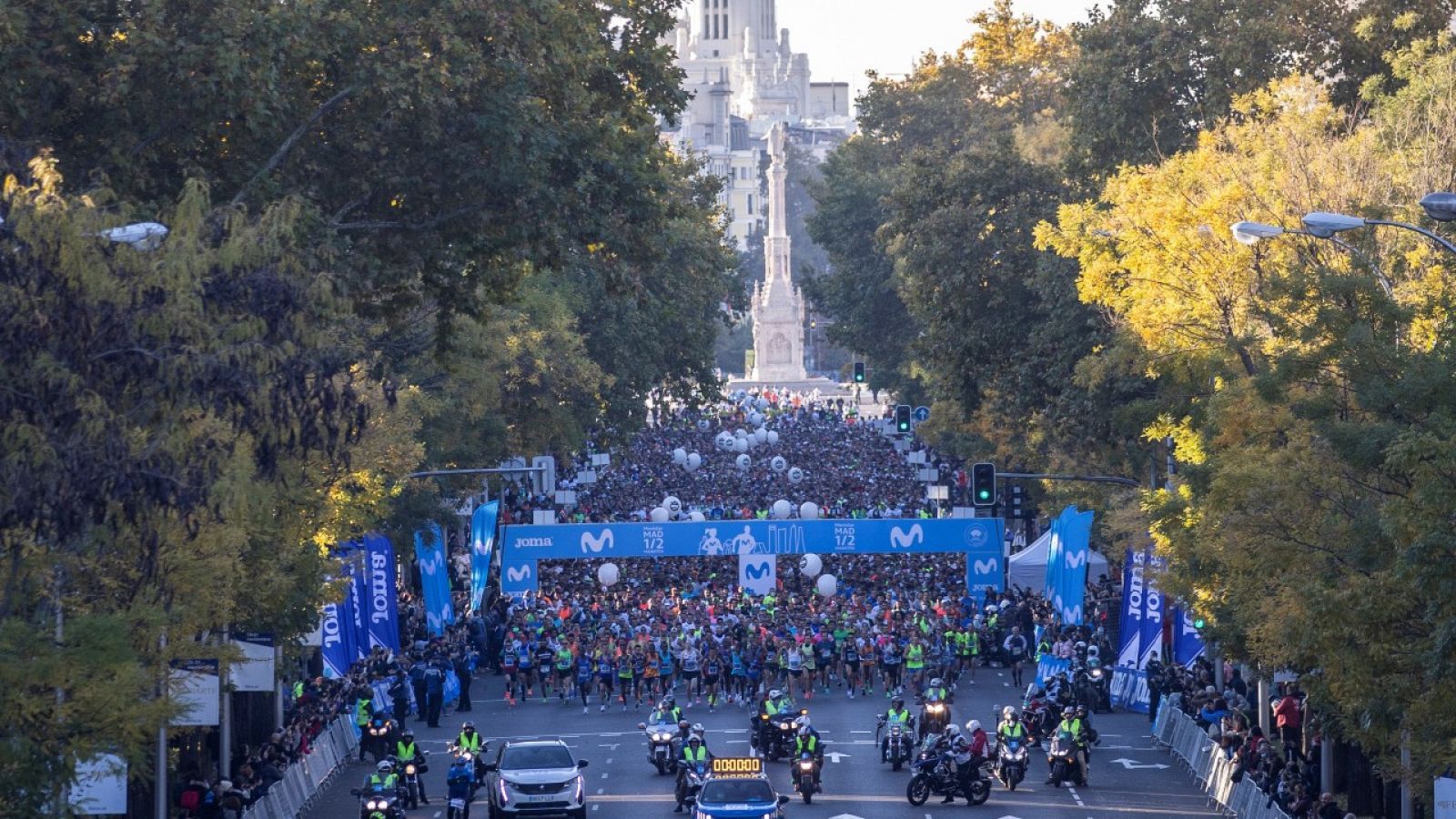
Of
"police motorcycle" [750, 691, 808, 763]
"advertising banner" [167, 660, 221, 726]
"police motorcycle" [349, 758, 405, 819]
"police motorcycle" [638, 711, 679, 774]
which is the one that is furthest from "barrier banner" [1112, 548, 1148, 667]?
"advertising banner" [167, 660, 221, 726]

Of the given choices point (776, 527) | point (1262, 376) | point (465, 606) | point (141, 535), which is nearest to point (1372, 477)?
point (1262, 376)

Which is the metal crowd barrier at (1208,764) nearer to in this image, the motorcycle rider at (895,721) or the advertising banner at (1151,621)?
the advertising banner at (1151,621)

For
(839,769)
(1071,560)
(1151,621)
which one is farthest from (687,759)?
(1071,560)

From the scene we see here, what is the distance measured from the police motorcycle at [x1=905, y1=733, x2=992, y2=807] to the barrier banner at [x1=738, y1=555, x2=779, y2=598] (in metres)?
20.2

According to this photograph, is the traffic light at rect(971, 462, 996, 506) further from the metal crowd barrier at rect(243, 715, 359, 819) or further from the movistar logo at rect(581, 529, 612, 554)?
the metal crowd barrier at rect(243, 715, 359, 819)

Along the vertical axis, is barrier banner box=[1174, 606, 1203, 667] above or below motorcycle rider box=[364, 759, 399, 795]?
above

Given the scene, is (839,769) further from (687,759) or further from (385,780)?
(385,780)

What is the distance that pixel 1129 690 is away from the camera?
40.7 metres

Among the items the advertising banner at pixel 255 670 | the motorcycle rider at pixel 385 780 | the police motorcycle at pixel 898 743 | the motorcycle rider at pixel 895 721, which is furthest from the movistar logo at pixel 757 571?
the motorcycle rider at pixel 385 780

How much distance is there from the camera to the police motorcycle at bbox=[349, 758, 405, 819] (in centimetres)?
2745

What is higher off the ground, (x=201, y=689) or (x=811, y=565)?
(x=201, y=689)

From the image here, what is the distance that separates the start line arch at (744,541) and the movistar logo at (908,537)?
0.02m

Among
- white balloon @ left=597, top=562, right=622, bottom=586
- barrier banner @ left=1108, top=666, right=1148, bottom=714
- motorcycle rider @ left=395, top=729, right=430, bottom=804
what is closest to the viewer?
motorcycle rider @ left=395, top=729, right=430, bottom=804

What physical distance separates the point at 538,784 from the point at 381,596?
12.9m
